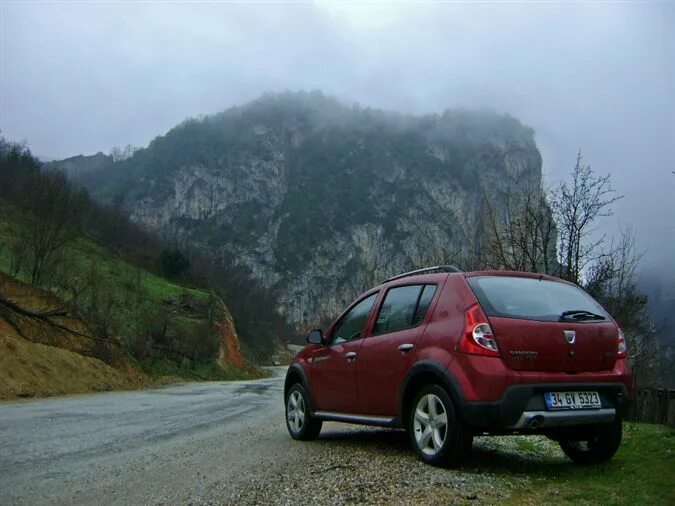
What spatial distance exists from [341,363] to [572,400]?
2615mm

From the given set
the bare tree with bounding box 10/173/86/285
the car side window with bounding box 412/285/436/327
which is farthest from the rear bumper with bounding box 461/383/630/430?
the bare tree with bounding box 10/173/86/285

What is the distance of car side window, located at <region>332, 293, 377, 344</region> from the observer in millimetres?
6852

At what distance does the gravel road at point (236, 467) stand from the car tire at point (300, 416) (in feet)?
0.67

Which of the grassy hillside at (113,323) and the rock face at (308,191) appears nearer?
the grassy hillside at (113,323)

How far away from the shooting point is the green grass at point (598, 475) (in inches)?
163

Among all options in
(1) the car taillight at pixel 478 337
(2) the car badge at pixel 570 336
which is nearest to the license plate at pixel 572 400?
(2) the car badge at pixel 570 336

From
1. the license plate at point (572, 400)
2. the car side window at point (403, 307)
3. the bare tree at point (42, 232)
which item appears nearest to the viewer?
the license plate at point (572, 400)

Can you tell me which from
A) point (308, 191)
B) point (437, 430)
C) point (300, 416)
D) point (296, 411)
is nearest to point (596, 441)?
point (437, 430)

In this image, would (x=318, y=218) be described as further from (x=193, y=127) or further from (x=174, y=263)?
(x=174, y=263)

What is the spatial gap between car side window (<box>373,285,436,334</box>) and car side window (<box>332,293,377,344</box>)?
0.31 metres

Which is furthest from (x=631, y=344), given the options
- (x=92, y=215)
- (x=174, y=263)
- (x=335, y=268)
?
(x=335, y=268)

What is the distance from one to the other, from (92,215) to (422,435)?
7143cm

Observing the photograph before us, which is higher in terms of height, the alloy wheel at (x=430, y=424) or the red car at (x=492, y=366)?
the red car at (x=492, y=366)

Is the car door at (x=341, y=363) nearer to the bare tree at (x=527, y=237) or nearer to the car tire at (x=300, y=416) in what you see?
the car tire at (x=300, y=416)
